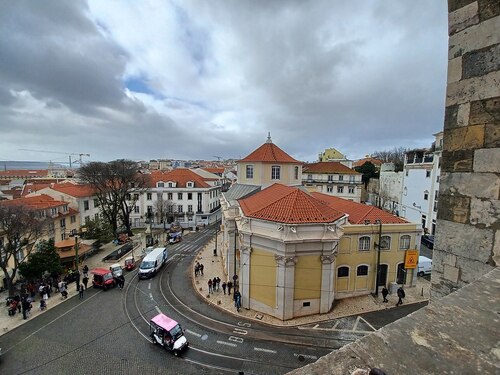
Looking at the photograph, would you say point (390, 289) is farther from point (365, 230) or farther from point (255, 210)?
point (255, 210)

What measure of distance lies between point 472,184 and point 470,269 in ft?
3.64

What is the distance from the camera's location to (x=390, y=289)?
2020 cm

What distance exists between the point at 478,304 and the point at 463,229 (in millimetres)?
1635

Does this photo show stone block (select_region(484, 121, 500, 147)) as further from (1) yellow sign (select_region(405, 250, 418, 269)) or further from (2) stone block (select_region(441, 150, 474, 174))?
(1) yellow sign (select_region(405, 250, 418, 269))

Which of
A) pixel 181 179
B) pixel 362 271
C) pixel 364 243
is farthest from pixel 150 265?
pixel 181 179

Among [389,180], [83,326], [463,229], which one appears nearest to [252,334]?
[83,326]

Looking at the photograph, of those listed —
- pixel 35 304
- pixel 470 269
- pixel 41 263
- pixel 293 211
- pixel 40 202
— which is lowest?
pixel 35 304

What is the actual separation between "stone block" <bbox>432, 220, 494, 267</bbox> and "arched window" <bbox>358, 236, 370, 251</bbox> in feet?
55.1

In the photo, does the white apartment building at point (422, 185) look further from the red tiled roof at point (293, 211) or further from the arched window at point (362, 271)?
the red tiled roof at point (293, 211)

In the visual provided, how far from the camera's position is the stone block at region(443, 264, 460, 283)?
142 inches

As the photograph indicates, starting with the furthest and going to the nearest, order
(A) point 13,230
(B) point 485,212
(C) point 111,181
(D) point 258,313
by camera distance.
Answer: (C) point 111,181 → (A) point 13,230 → (D) point 258,313 → (B) point 485,212

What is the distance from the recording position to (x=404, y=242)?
2009cm

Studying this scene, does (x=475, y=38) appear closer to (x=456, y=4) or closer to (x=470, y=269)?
(x=456, y=4)

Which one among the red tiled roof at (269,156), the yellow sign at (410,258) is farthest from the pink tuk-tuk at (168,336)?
the red tiled roof at (269,156)
